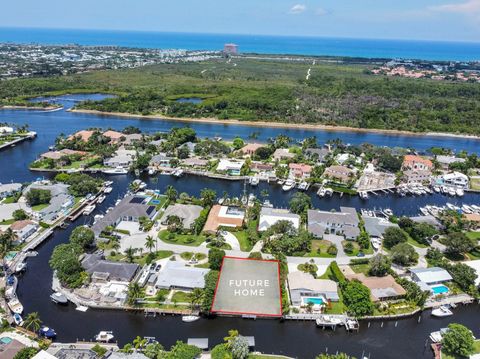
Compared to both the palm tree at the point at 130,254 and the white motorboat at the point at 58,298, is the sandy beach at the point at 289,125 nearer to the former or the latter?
the palm tree at the point at 130,254

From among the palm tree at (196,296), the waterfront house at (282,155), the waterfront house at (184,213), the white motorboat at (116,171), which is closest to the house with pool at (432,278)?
the palm tree at (196,296)

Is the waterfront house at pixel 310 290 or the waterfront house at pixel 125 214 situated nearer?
the waterfront house at pixel 310 290

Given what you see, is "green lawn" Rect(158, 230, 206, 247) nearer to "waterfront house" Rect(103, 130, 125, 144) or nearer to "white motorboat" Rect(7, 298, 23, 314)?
"white motorboat" Rect(7, 298, 23, 314)

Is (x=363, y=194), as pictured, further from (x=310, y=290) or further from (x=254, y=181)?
(x=310, y=290)

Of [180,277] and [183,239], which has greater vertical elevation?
[180,277]

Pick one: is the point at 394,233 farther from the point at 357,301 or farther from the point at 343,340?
the point at 343,340

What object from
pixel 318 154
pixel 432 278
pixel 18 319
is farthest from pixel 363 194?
pixel 18 319

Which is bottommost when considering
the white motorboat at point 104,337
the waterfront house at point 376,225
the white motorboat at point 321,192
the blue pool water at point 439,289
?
the white motorboat at point 104,337

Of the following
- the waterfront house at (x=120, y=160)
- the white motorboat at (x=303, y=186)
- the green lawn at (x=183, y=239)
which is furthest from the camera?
the waterfront house at (x=120, y=160)
